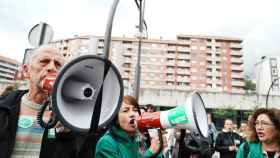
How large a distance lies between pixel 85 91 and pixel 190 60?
9571cm

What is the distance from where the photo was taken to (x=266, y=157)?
2928 mm

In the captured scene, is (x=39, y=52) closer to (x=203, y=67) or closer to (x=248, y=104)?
(x=248, y=104)

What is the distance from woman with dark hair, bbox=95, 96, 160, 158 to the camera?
2155 mm

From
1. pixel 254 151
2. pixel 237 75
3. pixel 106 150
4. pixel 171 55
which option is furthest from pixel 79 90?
pixel 237 75

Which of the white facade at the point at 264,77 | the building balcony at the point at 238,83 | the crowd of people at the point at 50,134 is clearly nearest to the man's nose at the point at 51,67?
the crowd of people at the point at 50,134

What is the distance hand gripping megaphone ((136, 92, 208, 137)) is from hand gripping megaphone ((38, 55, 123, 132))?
2.84 ft

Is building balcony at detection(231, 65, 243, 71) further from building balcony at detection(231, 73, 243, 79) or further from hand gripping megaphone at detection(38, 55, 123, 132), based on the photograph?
hand gripping megaphone at detection(38, 55, 123, 132)

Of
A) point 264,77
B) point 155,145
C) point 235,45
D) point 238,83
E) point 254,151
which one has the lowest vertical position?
point 254,151

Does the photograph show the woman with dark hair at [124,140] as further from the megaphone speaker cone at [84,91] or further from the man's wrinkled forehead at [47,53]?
the megaphone speaker cone at [84,91]

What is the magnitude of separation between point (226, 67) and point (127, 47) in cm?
3036

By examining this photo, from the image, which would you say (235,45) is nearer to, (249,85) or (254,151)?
(249,85)

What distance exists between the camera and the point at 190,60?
314 ft

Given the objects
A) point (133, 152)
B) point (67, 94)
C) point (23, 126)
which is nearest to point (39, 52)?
point (23, 126)

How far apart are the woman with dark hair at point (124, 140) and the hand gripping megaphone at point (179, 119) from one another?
8 centimetres
